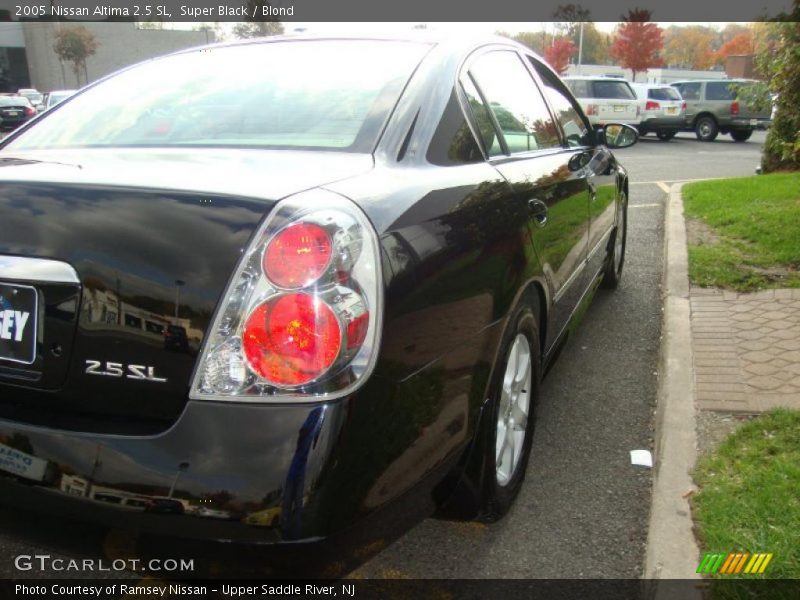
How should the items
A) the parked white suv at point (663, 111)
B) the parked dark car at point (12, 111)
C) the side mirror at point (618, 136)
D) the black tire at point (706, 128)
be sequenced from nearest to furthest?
the side mirror at point (618, 136) → the parked white suv at point (663, 111) → the black tire at point (706, 128) → the parked dark car at point (12, 111)

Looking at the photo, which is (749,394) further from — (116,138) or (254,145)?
(116,138)

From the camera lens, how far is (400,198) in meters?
1.93

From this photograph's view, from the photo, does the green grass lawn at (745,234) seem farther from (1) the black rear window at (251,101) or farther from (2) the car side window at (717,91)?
(2) the car side window at (717,91)

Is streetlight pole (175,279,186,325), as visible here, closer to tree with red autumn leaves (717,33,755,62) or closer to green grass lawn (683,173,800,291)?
green grass lawn (683,173,800,291)

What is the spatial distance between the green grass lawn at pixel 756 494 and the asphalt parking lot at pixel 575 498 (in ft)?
0.78

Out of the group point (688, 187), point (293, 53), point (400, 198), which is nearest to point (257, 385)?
point (400, 198)

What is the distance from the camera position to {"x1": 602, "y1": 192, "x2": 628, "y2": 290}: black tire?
17.2 feet

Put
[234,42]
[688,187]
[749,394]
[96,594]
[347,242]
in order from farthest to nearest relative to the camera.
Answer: [688,187], [749,394], [234,42], [96,594], [347,242]

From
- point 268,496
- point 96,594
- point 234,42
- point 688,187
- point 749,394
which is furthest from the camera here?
point 688,187

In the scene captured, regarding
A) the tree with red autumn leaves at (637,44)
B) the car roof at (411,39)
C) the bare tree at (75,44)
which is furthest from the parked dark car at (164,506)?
the tree with red autumn leaves at (637,44)

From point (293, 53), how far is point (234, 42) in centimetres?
42

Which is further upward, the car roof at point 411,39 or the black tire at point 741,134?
the car roof at point 411,39

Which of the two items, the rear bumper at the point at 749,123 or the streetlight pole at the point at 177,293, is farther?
the rear bumper at the point at 749,123

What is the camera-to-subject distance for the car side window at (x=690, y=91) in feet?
77.5
